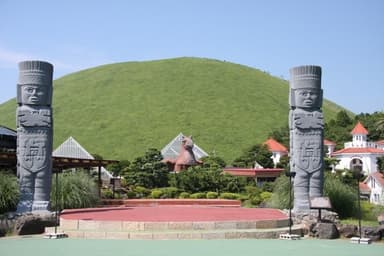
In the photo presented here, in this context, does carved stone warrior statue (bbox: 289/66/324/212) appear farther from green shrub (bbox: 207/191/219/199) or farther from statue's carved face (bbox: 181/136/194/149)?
statue's carved face (bbox: 181/136/194/149)

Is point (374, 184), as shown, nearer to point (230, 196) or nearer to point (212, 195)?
point (230, 196)

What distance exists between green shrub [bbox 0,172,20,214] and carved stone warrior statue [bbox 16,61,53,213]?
398 millimetres

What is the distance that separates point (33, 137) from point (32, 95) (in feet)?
→ 4.58

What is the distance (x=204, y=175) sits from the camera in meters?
29.6

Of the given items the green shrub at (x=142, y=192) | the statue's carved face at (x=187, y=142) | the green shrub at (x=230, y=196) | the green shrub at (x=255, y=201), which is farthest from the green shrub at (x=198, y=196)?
the statue's carved face at (x=187, y=142)

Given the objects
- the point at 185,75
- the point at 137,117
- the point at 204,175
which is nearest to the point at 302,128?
the point at 204,175

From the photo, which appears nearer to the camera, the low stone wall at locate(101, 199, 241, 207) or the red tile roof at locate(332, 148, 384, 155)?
the low stone wall at locate(101, 199, 241, 207)

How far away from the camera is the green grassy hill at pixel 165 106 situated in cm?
7281

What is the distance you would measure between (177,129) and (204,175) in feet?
152

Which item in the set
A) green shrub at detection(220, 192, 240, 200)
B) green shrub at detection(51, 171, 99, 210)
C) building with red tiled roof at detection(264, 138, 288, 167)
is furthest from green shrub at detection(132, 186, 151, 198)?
building with red tiled roof at detection(264, 138, 288, 167)

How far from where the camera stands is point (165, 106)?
85000 mm

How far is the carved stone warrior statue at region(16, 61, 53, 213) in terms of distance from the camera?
1683 cm

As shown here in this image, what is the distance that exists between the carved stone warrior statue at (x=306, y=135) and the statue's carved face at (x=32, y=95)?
857cm

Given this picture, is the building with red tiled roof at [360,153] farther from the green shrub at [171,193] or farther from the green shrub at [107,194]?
the green shrub at [107,194]
